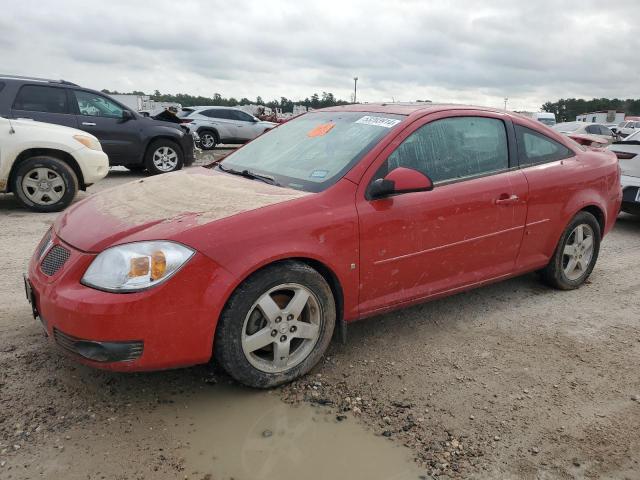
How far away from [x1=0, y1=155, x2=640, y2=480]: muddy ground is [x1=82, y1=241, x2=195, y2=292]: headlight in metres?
0.66

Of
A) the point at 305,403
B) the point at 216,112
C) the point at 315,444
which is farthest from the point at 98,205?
the point at 216,112

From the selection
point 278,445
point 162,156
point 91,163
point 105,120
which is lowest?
point 278,445

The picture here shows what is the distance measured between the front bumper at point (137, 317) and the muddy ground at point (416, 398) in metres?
0.33

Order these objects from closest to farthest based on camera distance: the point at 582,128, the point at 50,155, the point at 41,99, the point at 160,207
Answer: the point at 160,207 < the point at 50,155 < the point at 41,99 < the point at 582,128

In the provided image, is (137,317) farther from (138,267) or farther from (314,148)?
(314,148)

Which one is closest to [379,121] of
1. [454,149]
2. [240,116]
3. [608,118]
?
[454,149]

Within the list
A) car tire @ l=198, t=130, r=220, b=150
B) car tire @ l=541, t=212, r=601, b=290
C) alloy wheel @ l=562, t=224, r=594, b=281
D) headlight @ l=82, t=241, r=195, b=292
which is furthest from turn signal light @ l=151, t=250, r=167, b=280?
car tire @ l=198, t=130, r=220, b=150

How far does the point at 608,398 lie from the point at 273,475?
1865mm

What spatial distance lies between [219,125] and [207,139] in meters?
0.63

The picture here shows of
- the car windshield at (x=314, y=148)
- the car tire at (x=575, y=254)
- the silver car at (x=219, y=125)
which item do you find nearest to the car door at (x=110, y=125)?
the car windshield at (x=314, y=148)

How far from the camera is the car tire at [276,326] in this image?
2.61 m

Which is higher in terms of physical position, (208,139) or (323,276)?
(323,276)

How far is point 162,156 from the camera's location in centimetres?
1023

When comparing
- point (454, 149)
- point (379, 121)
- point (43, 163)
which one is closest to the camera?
point (379, 121)
